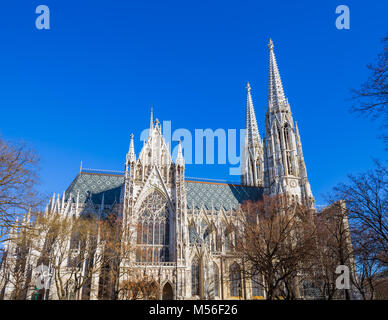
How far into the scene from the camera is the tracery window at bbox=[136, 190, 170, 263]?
38.1m

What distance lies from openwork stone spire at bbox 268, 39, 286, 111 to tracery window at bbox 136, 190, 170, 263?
97.3ft

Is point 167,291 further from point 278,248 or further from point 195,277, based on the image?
point 278,248

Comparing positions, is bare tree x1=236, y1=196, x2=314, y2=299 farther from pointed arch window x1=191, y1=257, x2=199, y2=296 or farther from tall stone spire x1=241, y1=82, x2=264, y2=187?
tall stone spire x1=241, y1=82, x2=264, y2=187

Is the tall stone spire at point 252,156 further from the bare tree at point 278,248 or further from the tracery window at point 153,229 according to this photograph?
the tracery window at point 153,229

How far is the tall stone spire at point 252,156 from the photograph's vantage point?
222 ft

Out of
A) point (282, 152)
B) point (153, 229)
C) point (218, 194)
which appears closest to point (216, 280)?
point (153, 229)

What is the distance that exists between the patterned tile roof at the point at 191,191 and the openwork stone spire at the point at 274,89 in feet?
52.4

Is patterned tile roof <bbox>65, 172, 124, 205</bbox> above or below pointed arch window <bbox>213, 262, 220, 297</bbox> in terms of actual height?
above

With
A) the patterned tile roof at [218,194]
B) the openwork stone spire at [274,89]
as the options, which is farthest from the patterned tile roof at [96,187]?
the openwork stone spire at [274,89]

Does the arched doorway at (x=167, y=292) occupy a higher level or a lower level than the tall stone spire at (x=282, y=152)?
lower

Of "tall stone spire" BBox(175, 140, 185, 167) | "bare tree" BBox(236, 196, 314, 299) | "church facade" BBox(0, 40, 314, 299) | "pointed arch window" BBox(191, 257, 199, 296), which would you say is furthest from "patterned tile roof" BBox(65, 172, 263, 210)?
"pointed arch window" BBox(191, 257, 199, 296)

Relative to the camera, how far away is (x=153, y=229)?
129ft
